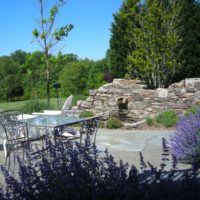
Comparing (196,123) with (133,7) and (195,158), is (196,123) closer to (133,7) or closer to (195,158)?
(195,158)

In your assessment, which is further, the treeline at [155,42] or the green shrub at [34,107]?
the treeline at [155,42]

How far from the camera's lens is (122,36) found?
41.1 ft

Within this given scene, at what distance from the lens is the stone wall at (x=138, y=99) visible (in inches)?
349

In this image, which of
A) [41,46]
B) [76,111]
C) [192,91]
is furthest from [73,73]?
[192,91]

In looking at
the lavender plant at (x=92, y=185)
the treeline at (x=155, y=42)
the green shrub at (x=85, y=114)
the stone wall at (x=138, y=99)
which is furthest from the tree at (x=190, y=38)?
the lavender plant at (x=92, y=185)

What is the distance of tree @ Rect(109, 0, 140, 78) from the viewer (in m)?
11.7

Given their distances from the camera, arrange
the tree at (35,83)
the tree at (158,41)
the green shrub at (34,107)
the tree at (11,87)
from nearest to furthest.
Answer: the green shrub at (34,107) < the tree at (158,41) < the tree at (35,83) < the tree at (11,87)

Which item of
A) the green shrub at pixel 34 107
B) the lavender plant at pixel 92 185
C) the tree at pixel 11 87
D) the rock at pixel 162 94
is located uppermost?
the tree at pixel 11 87

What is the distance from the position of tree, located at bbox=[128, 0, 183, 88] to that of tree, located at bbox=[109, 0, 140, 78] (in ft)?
0.93

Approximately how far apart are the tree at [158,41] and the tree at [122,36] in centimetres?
28

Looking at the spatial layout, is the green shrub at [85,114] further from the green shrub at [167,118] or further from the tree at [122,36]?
the tree at [122,36]

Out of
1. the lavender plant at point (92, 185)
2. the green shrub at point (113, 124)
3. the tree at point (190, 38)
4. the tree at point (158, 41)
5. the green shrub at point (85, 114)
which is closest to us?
the lavender plant at point (92, 185)

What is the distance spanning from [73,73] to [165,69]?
740 centimetres

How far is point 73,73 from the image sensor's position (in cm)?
1809
